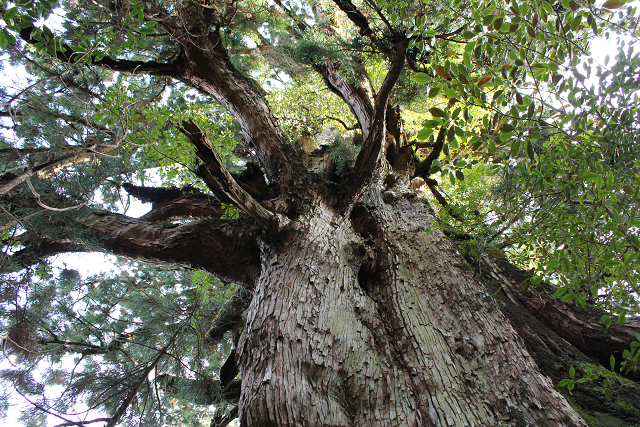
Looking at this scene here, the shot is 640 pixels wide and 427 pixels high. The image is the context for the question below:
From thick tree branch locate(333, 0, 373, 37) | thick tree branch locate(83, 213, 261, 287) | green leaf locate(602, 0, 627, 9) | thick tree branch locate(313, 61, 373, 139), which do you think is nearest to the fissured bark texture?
thick tree branch locate(83, 213, 261, 287)

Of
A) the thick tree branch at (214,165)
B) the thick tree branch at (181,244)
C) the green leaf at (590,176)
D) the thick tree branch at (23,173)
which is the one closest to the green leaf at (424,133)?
the green leaf at (590,176)

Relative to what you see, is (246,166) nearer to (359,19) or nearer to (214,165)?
(214,165)

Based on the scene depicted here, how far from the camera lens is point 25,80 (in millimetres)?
3652

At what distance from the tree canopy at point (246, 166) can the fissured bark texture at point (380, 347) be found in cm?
43

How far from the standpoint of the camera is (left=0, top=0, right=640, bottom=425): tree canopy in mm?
1671

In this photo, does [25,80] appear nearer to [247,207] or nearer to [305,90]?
[247,207]

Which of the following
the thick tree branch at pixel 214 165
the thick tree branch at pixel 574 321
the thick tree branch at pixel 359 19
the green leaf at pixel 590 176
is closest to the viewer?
the green leaf at pixel 590 176

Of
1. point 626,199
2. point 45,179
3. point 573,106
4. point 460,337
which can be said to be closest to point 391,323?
point 460,337

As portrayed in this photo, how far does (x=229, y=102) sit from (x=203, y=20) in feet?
3.50

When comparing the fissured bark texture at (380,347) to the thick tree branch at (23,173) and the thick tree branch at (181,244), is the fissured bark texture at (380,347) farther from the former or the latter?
the thick tree branch at (23,173)

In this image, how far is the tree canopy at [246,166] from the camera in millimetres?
1671

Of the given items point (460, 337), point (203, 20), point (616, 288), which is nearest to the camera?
point (616, 288)

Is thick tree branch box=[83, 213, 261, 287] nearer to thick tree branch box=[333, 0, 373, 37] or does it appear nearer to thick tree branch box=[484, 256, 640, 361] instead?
thick tree branch box=[484, 256, 640, 361]

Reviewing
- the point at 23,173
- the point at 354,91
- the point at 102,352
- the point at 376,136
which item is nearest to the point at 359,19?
the point at 354,91
